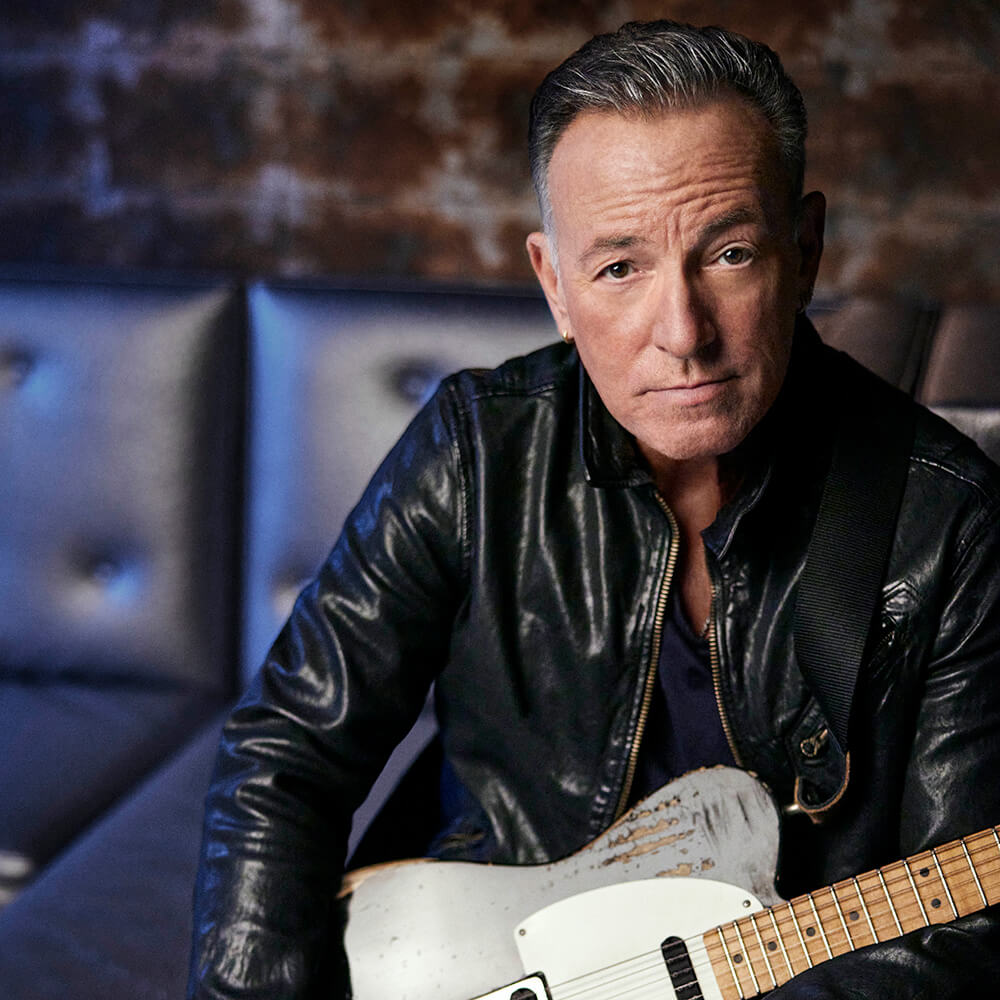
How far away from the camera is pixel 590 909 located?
3.75ft

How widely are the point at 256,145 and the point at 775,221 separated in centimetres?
129

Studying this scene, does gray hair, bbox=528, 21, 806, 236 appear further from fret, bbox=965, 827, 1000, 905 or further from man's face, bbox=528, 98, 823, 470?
fret, bbox=965, 827, 1000, 905

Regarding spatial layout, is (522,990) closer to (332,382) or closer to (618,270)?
(618,270)

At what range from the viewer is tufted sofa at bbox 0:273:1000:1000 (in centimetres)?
187

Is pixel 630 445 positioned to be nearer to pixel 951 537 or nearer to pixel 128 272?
pixel 951 537

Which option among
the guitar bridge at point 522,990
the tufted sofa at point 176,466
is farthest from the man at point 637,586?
the tufted sofa at point 176,466

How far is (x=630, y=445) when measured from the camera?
124 centimetres

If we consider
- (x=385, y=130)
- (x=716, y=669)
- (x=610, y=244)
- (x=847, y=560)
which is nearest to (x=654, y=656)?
(x=716, y=669)

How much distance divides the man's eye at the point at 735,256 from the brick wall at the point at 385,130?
96 cm

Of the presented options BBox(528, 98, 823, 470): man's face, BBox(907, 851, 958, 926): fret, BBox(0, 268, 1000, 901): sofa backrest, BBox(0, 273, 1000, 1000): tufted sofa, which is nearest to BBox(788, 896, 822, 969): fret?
BBox(907, 851, 958, 926): fret

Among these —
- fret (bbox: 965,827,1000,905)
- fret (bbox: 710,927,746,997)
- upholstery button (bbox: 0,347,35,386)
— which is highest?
upholstery button (bbox: 0,347,35,386)

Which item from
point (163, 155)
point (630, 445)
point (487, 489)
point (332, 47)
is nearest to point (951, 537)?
point (630, 445)

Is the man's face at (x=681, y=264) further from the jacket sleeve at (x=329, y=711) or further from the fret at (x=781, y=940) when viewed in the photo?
the fret at (x=781, y=940)

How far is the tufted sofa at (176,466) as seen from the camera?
6.15 ft
